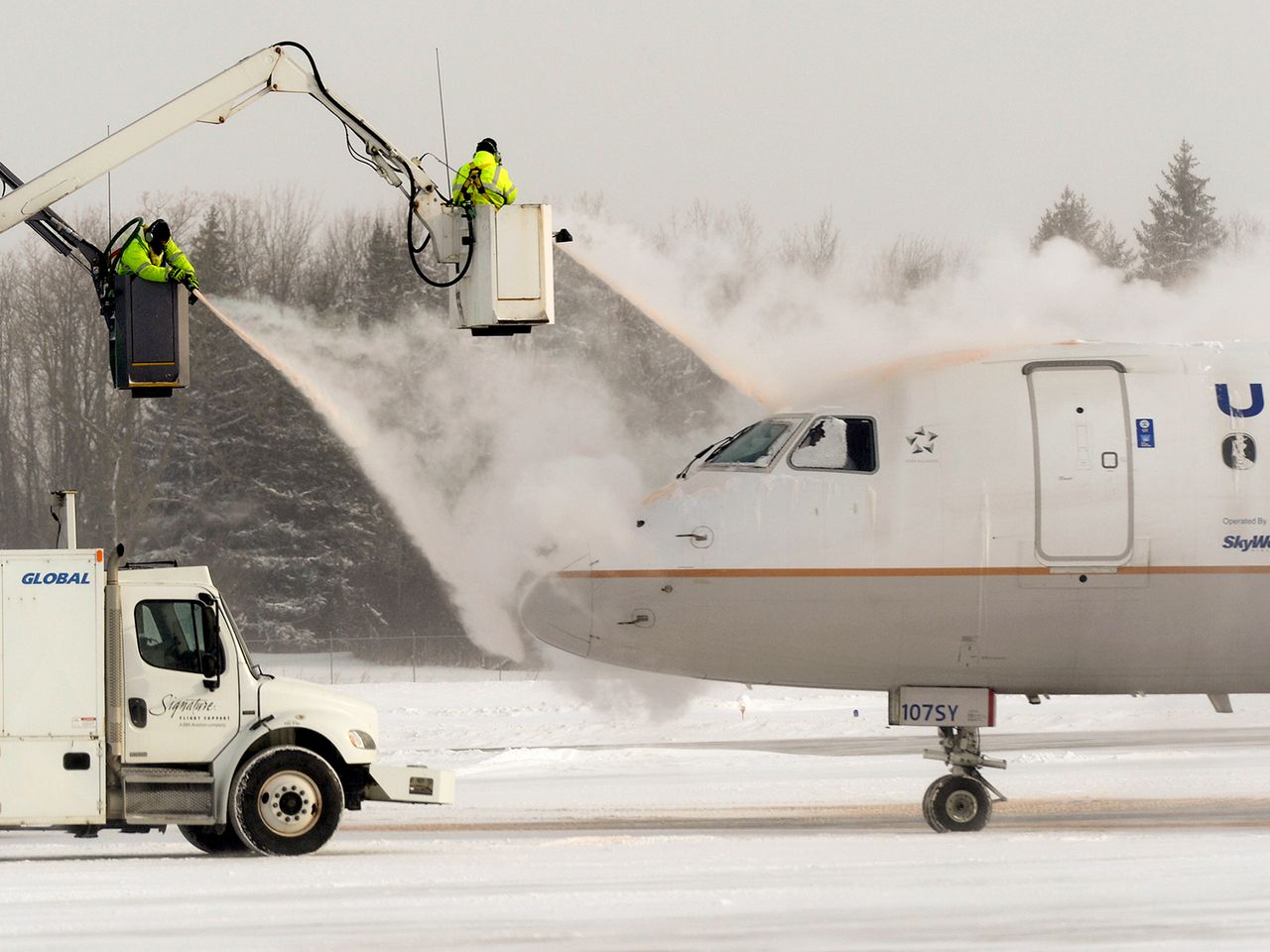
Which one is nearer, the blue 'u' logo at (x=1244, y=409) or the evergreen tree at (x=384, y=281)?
the blue 'u' logo at (x=1244, y=409)

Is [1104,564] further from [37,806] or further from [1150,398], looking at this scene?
[37,806]

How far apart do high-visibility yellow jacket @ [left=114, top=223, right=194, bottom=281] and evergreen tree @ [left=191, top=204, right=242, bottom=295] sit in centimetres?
3657

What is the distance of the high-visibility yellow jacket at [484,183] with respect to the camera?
55.9 ft

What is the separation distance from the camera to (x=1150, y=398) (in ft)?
57.4

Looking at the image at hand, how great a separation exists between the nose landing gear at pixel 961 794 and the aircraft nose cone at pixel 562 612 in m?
3.63

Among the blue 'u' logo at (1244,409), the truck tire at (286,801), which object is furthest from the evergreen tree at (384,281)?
the blue 'u' logo at (1244,409)

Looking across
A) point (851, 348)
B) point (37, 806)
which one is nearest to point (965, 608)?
point (851, 348)

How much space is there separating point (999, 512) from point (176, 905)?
27.8ft

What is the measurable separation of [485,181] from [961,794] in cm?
759

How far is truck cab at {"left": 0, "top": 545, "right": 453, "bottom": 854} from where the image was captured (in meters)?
16.0

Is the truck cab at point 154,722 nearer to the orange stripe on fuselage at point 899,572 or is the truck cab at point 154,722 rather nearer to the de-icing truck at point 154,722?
the de-icing truck at point 154,722

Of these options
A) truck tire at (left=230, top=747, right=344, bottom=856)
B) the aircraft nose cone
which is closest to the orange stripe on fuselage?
the aircraft nose cone

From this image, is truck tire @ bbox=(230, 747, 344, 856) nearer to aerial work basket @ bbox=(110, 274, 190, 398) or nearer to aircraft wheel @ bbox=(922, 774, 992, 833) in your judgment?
aerial work basket @ bbox=(110, 274, 190, 398)

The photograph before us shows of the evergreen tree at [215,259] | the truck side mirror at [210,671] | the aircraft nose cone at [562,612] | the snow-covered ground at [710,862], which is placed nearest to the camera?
the snow-covered ground at [710,862]
